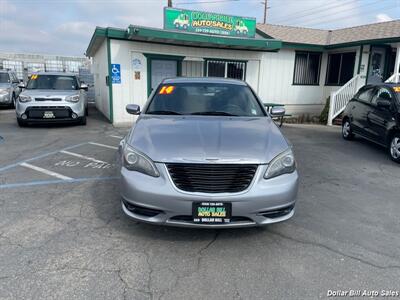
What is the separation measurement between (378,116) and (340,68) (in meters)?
8.23

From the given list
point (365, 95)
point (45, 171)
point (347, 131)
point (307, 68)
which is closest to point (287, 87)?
point (307, 68)

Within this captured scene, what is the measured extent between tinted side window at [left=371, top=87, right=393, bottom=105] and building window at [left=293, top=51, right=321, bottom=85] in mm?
6796

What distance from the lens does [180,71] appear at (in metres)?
12.2

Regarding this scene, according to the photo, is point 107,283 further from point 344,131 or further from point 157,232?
point 344,131

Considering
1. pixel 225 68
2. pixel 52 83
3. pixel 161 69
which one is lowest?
pixel 52 83

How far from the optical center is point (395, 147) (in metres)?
6.87

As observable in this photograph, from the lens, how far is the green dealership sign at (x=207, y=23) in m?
11.4

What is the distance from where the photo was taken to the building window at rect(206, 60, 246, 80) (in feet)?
41.8

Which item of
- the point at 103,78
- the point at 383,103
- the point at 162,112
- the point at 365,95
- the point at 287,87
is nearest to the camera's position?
the point at 162,112

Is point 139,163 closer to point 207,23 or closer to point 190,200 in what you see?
point 190,200

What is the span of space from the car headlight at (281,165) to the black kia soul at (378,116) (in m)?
4.88

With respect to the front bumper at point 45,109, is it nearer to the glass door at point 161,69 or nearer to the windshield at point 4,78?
the glass door at point 161,69

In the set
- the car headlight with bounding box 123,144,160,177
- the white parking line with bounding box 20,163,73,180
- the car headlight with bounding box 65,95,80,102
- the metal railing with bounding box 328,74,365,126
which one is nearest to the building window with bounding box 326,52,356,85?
the metal railing with bounding box 328,74,365,126

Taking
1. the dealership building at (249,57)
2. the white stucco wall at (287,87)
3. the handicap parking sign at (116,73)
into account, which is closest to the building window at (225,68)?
the dealership building at (249,57)
